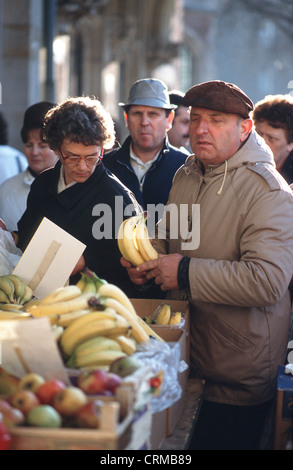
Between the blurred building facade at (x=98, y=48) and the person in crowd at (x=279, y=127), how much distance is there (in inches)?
198

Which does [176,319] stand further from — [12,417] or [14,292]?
[12,417]

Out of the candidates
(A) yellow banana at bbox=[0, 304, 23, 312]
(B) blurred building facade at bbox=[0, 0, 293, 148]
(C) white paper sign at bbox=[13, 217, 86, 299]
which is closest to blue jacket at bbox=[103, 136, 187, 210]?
(C) white paper sign at bbox=[13, 217, 86, 299]

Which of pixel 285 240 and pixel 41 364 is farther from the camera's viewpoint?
pixel 285 240

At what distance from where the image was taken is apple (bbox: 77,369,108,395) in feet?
7.62

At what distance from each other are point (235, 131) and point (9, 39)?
6.94 metres

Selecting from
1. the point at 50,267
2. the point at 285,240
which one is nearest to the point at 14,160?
the point at 50,267

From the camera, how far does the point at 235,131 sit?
331 cm

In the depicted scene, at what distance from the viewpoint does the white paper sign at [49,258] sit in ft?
10.8

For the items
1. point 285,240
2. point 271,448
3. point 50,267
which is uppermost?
point 285,240

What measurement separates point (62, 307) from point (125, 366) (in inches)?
16.2

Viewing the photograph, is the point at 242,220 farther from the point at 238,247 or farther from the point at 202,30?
the point at 202,30

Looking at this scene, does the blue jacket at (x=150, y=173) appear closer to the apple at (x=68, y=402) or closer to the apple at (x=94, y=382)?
the apple at (x=94, y=382)

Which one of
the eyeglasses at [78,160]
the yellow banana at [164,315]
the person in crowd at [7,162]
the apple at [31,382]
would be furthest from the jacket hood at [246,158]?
the person in crowd at [7,162]

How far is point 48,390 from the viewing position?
2.23 metres
